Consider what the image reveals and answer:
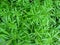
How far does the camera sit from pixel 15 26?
1938 mm

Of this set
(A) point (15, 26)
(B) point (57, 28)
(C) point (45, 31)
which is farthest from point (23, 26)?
(B) point (57, 28)

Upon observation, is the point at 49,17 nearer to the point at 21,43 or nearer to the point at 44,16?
the point at 44,16

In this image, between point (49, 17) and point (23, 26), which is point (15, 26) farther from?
point (49, 17)

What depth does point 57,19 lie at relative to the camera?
2.20 meters

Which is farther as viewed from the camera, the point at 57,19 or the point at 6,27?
the point at 57,19

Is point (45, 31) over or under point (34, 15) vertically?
under

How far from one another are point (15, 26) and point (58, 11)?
1.81 feet

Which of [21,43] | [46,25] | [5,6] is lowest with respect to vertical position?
[21,43]

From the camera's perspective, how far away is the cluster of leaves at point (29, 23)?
1930 millimetres

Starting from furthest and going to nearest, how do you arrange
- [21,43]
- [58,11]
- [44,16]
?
1. [58,11]
2. [44,16]
3. [21,43]

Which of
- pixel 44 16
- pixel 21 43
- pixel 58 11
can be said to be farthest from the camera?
pixel 58 11

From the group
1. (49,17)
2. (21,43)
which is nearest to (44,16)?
(49,17)

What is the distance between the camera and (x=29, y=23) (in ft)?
6.61

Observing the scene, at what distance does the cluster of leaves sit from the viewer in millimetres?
1930
